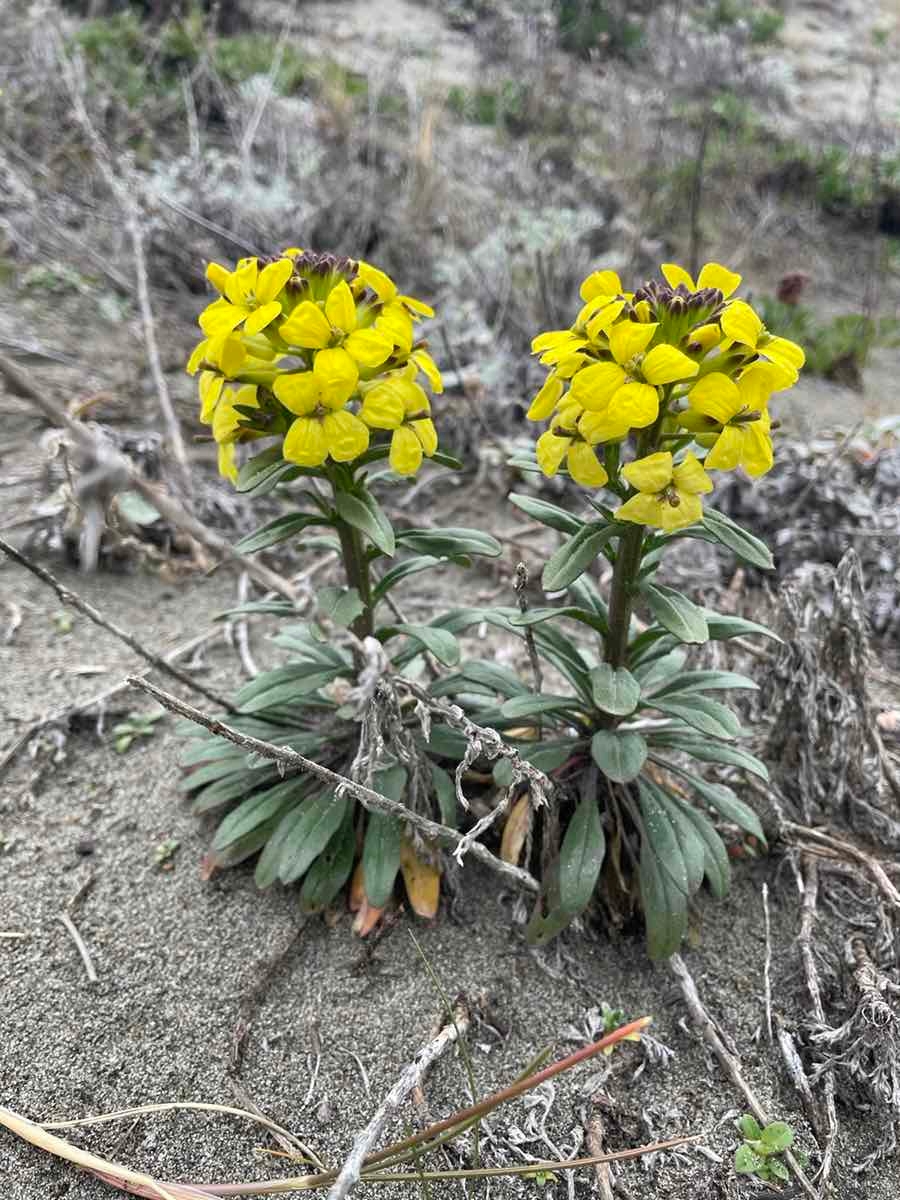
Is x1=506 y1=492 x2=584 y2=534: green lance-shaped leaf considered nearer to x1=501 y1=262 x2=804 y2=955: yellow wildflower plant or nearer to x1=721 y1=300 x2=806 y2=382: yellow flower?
x1=501 y1=262 x2=804 y2=955: yellow wildflower plant

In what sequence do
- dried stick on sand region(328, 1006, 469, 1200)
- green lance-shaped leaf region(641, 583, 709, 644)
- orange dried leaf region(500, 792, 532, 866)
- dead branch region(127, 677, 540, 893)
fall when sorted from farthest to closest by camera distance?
orange dried leaf region(500, 792, 532, 866) < green lance-shaped leaf region(641, 583, 709, 644) < dead branch region(127, 677, 540, 893) < dried stick on sand region(328, 1006, 469, 1200)

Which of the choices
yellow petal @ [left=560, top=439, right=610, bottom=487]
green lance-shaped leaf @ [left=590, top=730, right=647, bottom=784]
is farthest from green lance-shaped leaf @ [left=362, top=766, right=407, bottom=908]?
yellow petal @ [left=560, top=439, right=610, bottom=487]

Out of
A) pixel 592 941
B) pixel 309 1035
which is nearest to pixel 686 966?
pixel 592 941

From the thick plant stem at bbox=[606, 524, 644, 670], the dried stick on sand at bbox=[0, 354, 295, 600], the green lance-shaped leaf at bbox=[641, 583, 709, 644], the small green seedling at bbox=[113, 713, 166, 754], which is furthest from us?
the small green seedling at bbox=[113, 713, 166, 754]

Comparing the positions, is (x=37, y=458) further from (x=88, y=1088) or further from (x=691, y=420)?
(x=691, y=420)

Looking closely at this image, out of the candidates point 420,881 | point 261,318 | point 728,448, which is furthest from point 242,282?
A: point 420,881

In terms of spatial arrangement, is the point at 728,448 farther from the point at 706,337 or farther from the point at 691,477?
the point at 706,337

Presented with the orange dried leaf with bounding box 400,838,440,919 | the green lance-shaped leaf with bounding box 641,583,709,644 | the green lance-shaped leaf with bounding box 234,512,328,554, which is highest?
the green lance-shaped leaf with bounding box 234,512,328,554

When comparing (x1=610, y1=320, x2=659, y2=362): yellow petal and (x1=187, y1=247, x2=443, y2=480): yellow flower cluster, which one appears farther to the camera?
(x1=187, y1=247, x2=443, y2=480): yellow flower cluster
